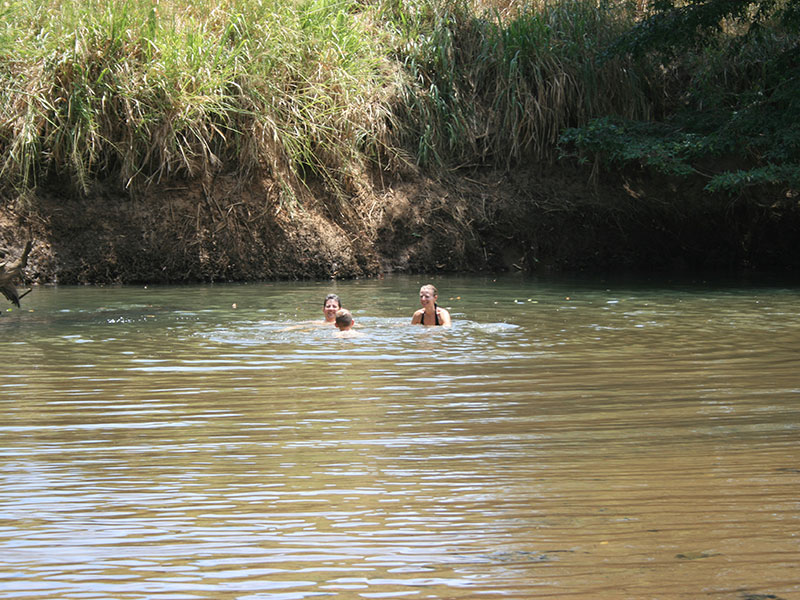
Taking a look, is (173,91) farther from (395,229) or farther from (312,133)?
(395,229)

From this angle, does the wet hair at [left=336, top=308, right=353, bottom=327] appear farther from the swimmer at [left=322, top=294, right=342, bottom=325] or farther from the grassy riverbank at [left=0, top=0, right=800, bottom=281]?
the grassy riverbank at [left=0, top=0, right=800, bottom=281]

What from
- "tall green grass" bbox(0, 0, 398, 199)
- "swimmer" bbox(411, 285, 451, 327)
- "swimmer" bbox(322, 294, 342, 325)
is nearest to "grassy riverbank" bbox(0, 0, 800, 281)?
"tall green grass" bbox(0, 0, 398, 199)

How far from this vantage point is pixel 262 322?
10.1 meters

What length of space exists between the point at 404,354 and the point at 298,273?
8.41m

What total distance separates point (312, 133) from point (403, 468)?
1231cm

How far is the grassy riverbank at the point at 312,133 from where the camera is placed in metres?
14.7

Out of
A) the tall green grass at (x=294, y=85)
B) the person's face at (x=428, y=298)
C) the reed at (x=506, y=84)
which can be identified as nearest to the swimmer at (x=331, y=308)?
the person's face at (x=428, y=298)

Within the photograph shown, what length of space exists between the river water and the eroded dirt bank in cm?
677

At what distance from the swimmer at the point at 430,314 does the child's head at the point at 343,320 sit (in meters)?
0.98

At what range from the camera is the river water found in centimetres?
274

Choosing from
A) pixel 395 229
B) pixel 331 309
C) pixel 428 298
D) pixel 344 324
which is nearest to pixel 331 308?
pixel 331 309

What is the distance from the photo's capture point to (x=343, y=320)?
9102 mm

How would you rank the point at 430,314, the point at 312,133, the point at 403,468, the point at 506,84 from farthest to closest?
the point at 506,84 → the point at 312,133 → the point at 430,314 → the point at 403,468

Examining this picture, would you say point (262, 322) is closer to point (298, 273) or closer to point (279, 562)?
point (298, 273)
